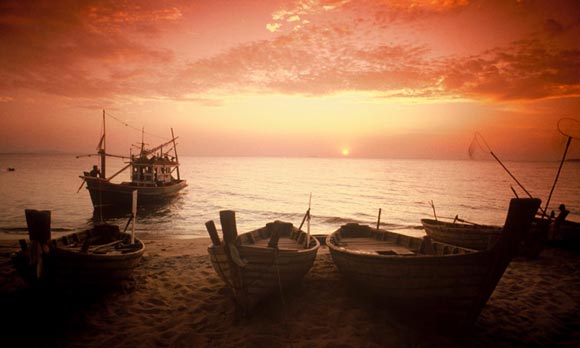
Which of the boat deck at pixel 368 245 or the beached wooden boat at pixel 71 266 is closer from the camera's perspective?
the beached wooden boat at pixel 71 266

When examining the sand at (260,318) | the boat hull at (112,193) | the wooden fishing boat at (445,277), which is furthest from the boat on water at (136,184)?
the wooden fishing boat at (445,277)

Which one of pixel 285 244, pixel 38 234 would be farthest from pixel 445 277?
pixel 38 234

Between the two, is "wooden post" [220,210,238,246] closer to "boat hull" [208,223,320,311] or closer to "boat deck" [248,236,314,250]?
"boat hull" [208,223,320,311]

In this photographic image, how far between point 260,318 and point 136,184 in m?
29.5

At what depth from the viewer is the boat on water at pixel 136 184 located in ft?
86.9

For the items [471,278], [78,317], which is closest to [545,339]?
[471,278]

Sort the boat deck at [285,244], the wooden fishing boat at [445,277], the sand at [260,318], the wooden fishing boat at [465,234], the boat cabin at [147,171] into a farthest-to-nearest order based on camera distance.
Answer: the boat cabin at [147,171], the wooden fishing boat at [465,234], the boat deck at [285,244], the sand at [260,318], the wooden fishing boat at [445,277]

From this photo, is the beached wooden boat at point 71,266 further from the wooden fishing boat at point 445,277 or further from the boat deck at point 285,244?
the wooden fishing boat at point 445,277

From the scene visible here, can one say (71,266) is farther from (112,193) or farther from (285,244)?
(112,193)

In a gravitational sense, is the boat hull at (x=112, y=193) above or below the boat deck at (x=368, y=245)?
below

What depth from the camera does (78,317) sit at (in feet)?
20.4

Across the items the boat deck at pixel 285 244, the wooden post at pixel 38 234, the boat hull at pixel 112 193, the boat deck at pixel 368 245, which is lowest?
the boat hull at pixel 112 193

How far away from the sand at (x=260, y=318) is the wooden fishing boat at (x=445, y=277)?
419mm

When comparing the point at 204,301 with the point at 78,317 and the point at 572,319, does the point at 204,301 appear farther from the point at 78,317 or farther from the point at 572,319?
the point at 572,319
